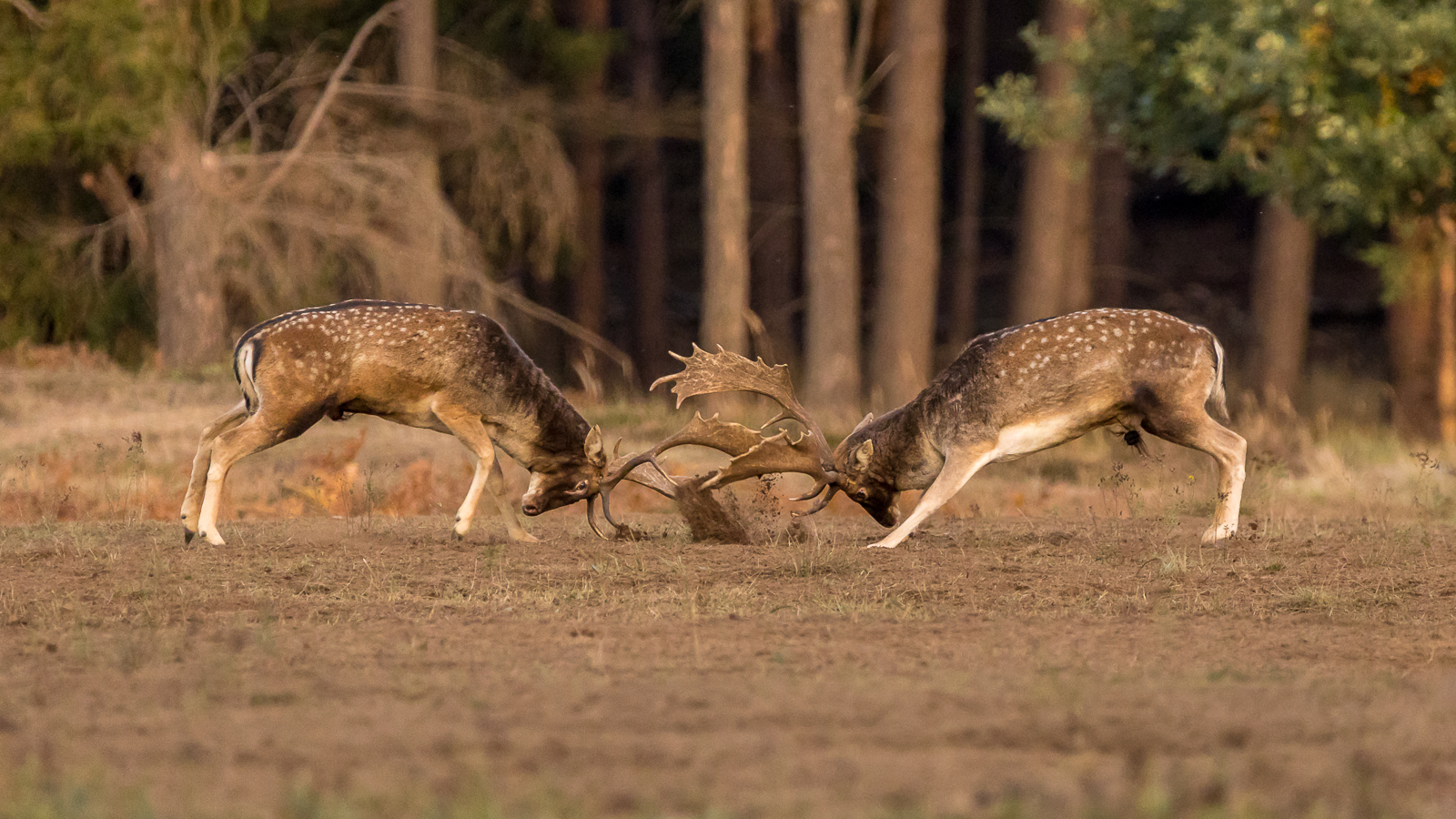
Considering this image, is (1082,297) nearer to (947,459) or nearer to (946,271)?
(946,271)

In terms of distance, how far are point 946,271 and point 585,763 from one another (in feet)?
104

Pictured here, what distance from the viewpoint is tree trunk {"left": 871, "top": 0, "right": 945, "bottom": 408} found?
74.3ft

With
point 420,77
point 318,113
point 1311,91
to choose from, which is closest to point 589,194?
point 420,77

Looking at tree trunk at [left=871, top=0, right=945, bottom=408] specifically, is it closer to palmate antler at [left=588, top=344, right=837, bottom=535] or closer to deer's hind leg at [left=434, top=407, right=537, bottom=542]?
palmate antler at [left=588, top=344, right=837, bottom=535]

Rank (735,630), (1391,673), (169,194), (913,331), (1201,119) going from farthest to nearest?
1. (913,331)
2. (169,194)
3. (1201,119)
4. (735,630)
5. (1391,673)

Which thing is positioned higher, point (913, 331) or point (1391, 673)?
point (913, 331)

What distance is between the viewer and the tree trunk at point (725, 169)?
72.7 feet

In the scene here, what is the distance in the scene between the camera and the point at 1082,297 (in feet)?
79.0

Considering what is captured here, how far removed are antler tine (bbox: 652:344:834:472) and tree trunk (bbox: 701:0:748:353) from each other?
1103cm

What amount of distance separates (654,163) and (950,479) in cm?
1964

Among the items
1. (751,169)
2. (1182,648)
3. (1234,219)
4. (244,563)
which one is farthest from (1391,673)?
(1234,219)

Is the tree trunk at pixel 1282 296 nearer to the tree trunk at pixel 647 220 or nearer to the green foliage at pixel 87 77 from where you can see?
the tree trunk at pixel 647 220

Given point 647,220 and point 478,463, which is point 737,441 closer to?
point 478,463

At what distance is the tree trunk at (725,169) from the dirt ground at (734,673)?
11.4 metres
